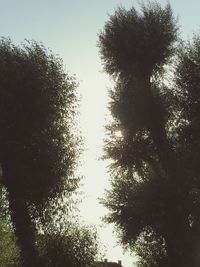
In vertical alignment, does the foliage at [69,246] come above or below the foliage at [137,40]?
below

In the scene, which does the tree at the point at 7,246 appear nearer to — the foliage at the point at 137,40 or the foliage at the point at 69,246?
the foliage at the point at 69,246

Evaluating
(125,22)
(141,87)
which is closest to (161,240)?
(141,87)

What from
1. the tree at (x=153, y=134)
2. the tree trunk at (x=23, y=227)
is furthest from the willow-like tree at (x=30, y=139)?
the tree at (x=153, y=134)

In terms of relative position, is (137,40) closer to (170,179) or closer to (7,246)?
(170,179)

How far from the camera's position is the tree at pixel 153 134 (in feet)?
86.4

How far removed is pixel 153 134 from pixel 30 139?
8.47 meters

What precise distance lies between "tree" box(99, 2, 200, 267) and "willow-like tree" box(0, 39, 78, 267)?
154 inches

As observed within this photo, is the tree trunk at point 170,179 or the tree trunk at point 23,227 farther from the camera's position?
the tree trunk at point 170,179

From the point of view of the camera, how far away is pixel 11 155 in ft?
84.8

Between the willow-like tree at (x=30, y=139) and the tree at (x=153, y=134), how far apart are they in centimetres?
391

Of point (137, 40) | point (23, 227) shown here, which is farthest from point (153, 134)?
point (23, 227)

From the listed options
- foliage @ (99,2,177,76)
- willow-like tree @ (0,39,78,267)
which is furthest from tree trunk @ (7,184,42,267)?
foliage @ (99,2,177,76)

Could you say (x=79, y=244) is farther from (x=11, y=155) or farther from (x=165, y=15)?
(x=165, y=15)

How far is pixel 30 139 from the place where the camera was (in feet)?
87.2
